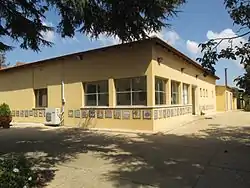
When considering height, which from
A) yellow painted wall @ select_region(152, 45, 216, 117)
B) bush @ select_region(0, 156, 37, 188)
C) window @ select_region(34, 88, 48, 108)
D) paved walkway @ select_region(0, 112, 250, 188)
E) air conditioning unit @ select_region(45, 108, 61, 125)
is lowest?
paved walkway @ select_region(0, 112, 250, 188)

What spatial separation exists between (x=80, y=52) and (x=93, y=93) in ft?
8.18

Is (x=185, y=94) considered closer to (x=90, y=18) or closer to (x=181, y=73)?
(x=181, y=73)

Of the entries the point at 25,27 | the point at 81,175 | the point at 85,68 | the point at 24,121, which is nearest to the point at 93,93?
the point at 85,68

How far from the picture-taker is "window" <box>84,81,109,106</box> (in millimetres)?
16422

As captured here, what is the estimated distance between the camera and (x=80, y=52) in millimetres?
17016

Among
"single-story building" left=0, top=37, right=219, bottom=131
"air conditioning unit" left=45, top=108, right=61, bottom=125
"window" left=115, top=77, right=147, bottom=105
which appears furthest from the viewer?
"air conditioning unit" left=45, top=108, right=61, bottom=125

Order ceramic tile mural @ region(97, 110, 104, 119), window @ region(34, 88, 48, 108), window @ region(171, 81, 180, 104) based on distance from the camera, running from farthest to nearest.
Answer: window @ region(34, 88, 48, 108) < window @ region(171, 81, 180, 104) < ceramic tile mural @ region(97, 110, 104, 119)

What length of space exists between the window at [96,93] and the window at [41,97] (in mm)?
4052

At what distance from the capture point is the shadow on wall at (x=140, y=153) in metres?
6.50

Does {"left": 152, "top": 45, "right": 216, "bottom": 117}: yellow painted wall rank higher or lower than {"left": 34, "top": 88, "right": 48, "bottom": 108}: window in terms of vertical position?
higher

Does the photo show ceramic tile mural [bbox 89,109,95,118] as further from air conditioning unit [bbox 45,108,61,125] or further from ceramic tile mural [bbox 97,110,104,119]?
air conditioning unit [bbox 45,108,61,125]

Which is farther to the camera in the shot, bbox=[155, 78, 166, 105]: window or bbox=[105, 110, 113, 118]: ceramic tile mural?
bbox=[105, 110, 113, 118]: ceramic tile mural

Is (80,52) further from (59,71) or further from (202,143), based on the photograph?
(202,143)

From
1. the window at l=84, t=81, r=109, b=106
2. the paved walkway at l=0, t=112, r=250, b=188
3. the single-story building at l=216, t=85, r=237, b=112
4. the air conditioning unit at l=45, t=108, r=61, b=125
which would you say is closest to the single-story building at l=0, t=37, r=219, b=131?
the window at l=84, t=81, r=109, b=106
